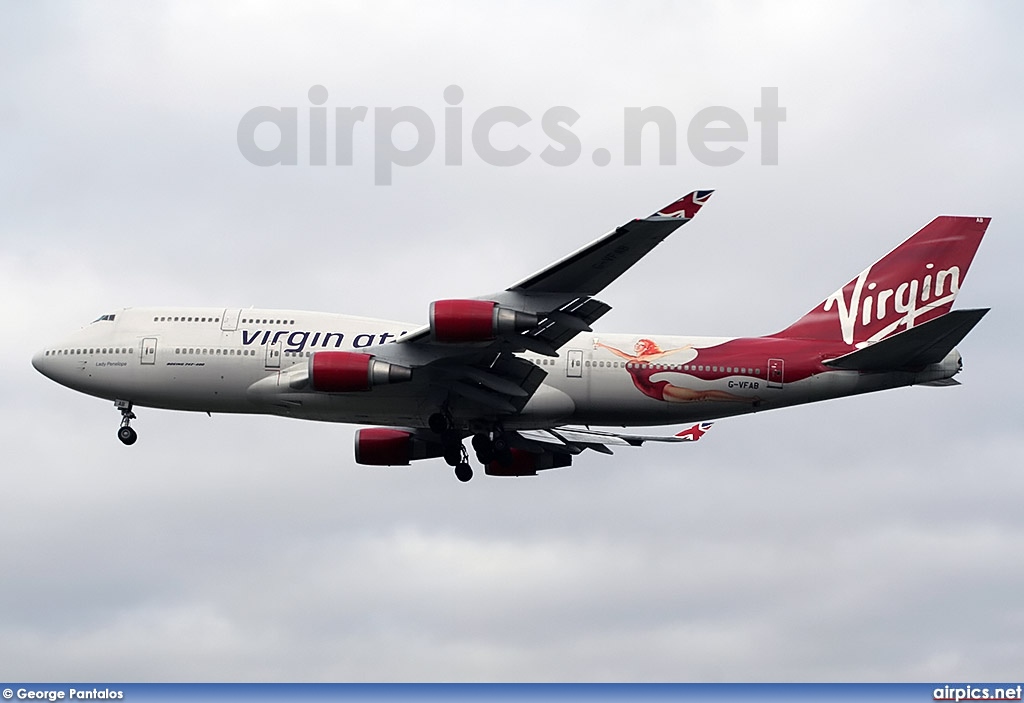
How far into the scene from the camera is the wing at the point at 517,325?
3916 cm

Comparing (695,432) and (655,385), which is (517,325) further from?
(695,432)

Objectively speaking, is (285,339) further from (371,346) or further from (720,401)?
(720,401)

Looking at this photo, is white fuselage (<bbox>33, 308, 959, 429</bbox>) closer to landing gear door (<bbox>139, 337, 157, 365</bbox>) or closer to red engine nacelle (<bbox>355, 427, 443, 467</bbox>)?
landing gear door (<bbox>139, 337, 157, 365</bbox>)

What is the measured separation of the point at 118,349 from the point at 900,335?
81.5 ft

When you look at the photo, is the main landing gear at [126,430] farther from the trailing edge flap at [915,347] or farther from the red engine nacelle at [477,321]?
Result: the trailing edge flap at [915,347]

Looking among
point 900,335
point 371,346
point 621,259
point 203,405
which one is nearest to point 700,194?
point 621,259

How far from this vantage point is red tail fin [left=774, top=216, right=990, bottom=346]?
50031 millimetres

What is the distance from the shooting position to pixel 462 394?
1843 inches

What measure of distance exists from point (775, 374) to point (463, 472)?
10.8 meters

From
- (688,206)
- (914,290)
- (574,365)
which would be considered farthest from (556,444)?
(688,206)

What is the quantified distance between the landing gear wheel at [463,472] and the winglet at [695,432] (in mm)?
8792

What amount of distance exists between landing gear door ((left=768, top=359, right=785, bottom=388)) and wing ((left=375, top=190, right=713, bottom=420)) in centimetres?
736

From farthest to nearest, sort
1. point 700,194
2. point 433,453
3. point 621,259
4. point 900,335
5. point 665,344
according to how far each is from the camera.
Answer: point 433,453, point 665,344, point 900,335, point 621,259, point 700,194

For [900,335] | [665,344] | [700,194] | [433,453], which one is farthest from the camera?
[433,453]
